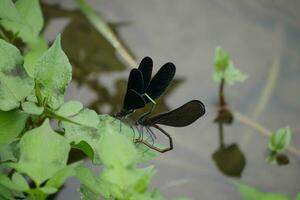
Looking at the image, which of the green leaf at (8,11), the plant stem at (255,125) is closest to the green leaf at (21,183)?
the green leaf at (8,11)

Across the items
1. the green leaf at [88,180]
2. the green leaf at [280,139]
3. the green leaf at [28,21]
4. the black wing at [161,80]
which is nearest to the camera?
the green leaf at [88,180]

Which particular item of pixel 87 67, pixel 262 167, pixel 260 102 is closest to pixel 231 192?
pixel 262 167

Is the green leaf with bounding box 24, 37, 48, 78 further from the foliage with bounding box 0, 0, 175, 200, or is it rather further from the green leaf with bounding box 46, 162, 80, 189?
the green leaf with bounding box 46, 162, 80, 189

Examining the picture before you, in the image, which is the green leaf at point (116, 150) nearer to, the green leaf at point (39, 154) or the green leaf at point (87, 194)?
the green leaf at point (39, 154)

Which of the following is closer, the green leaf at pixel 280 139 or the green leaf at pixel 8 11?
the green leaf at pixel 8 11

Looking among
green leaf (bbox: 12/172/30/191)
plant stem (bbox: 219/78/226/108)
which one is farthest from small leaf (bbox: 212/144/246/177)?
green leaf (bbox: 12/172/30/191)
